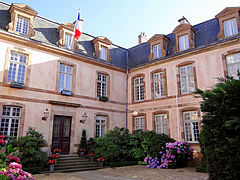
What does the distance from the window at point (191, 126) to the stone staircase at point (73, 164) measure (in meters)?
5.02

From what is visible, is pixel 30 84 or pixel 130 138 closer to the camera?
pixel 30 84

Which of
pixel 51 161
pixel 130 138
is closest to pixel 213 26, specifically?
pixel 130 138

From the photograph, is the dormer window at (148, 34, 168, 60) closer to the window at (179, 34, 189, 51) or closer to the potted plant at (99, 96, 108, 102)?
the window at (179, 34, 189, 51)

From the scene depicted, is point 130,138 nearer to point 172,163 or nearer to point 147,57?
point 172,163

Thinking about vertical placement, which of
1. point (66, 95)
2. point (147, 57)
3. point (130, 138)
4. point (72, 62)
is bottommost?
point (130, 138)

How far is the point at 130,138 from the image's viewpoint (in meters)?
11.1

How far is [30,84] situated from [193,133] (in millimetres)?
8675

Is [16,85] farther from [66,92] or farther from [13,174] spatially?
[13,174]

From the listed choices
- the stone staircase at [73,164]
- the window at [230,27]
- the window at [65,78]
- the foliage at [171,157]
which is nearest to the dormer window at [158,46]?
the window at [230,27]

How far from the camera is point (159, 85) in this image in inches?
513

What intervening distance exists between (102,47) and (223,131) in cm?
1121

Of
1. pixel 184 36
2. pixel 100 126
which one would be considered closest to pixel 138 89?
pixel 100 126

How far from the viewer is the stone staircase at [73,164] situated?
8.71m

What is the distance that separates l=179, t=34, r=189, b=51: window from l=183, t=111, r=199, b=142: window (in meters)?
3.90
